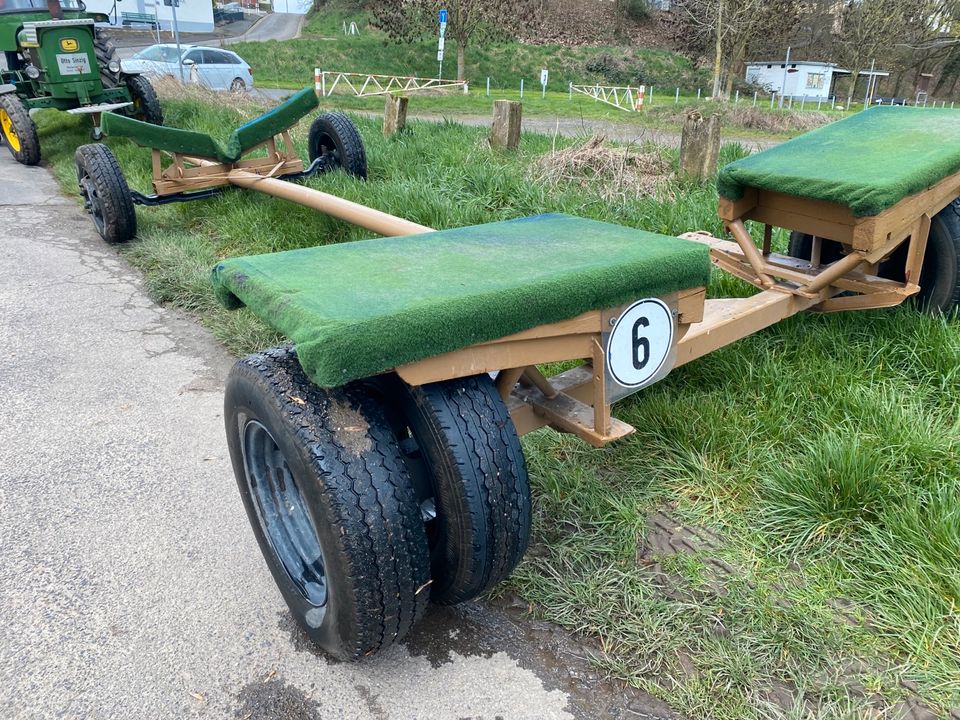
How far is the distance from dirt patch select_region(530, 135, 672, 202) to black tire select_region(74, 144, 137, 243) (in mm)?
3220

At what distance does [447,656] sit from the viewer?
2037mm

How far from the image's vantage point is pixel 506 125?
6758 mm

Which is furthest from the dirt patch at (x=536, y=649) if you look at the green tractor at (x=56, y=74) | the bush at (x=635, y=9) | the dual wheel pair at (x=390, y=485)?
the bush at (x=635, y=9)

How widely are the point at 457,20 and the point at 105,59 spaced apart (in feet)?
69.7

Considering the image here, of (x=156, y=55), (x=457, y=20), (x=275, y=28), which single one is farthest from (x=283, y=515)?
(x=275, y=28)

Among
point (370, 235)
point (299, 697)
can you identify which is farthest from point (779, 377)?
point (370, 235)

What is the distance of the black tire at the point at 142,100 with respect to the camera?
1001cm

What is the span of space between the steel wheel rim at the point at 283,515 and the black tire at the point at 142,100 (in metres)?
9.40

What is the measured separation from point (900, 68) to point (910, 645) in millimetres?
40086

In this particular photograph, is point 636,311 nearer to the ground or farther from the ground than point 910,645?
farther from the ground

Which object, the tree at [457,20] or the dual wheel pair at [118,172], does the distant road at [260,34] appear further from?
the dual wheel pair at [118,172]

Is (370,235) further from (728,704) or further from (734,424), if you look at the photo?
(728,704)

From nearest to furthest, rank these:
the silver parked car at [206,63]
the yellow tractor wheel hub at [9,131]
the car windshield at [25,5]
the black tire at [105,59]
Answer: the yellow tractor wheel hub at [9,131] < the black tire at [105,59] < the car windshield at [25,5] < the silver parked car at [206,63]

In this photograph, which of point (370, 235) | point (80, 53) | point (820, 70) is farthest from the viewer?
point (820, 70)
